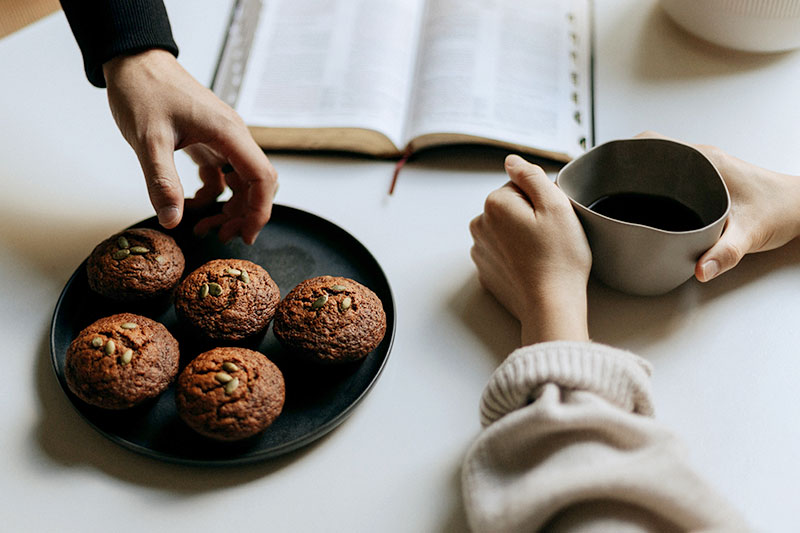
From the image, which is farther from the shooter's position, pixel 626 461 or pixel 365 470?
pixel 365 470

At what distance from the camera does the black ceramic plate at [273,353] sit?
0.75m

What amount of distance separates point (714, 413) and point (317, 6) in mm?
1093

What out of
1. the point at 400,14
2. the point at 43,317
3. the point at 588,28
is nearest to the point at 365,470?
the point at 43,317

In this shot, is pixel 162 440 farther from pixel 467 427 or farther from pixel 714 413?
pixel 714 413

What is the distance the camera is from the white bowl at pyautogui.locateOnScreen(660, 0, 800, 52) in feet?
3.68

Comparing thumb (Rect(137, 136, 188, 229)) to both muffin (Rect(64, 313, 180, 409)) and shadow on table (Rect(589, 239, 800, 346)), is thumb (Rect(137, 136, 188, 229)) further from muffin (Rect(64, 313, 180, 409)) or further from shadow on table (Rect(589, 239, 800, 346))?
shadow on table (Rect(589, 239, 800, 346))

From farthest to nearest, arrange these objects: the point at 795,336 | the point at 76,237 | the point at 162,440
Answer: the point at 76,237 → the point at 795,336 → the point at 162,440

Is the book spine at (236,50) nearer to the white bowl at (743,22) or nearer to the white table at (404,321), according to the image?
the white table at (404,321)

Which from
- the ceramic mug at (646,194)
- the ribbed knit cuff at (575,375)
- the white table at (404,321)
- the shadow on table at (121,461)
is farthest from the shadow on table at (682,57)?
the shadow on table at (121,461)

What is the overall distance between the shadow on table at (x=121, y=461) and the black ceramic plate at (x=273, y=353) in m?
0.03

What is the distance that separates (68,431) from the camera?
0.80 meters

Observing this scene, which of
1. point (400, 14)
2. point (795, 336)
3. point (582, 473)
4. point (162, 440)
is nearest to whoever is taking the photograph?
point (582, 473)

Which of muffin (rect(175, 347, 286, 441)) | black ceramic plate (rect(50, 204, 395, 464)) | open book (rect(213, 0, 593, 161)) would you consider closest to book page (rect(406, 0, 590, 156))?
open book (rect(213, 0, 593, 161))

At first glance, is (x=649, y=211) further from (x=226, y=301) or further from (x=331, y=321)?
(x=226, y=301)
